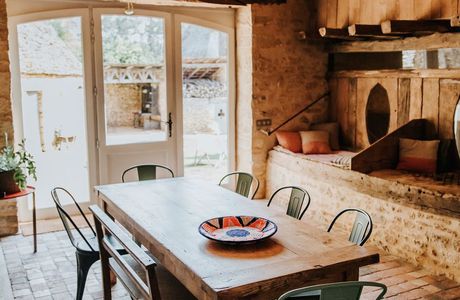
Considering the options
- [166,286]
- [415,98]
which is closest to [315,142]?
[415,98]

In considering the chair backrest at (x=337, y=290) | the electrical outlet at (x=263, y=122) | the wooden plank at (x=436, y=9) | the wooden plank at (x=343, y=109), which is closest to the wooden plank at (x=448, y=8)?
the wooden plank at (x=436, y=9)

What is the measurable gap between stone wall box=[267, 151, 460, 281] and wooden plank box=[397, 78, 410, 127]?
1018 mm

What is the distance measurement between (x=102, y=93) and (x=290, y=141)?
2.32 metres

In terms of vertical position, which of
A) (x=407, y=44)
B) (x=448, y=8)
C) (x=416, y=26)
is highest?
(x=448, y=8)

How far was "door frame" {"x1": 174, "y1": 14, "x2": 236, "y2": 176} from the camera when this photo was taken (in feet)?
20.3

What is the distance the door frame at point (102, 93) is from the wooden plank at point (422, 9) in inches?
109

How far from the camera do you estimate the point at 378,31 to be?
5191 mm

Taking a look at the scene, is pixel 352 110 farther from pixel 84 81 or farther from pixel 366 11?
pixel 84 81

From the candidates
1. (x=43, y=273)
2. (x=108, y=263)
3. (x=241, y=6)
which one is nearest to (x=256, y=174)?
(x=241, y=6)

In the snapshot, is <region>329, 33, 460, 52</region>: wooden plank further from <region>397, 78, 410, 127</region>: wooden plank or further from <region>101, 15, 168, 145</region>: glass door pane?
<region>101, 15, 168, 145</region>: glass door pane

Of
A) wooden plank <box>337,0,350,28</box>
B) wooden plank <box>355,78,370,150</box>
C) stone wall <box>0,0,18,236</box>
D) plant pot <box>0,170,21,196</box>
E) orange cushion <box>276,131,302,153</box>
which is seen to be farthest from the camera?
orange cushion <box>276,131,302,153</box>

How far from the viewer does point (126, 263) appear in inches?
108

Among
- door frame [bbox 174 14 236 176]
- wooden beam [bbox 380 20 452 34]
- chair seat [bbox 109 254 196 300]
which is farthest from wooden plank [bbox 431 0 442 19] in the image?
chair seat [bbox 109 254 196 300]

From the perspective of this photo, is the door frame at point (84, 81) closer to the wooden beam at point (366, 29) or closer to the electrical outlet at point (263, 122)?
the electrical outlet at point (263, 122)
